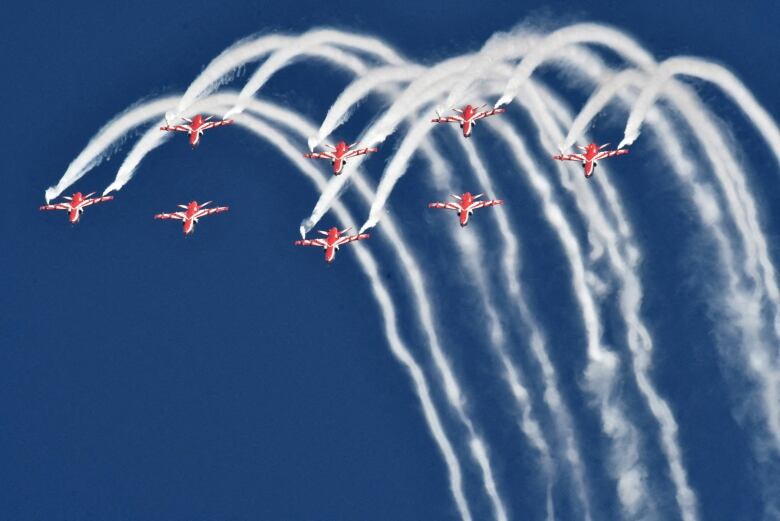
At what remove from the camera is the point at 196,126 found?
76375 mm

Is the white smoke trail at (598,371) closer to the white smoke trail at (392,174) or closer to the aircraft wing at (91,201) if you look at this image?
the white smoke trail at (392,174)

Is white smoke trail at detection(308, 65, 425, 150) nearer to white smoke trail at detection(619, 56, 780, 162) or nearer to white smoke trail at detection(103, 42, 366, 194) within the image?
white smoke trail at detection(103, 42, 366, 194)

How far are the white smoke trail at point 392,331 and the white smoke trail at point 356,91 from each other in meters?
1.50

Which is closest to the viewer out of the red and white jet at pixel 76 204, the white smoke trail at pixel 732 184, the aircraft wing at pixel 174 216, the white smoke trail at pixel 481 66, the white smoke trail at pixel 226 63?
the white smoke trail at pixel 732 184

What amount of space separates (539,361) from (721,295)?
8.03 metres

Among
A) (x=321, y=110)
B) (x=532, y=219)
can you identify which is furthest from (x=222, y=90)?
(x=532, y=219)

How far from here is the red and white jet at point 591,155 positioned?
242 ft

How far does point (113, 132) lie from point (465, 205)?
51.7 ft

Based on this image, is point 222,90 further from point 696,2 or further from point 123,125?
point 696,2

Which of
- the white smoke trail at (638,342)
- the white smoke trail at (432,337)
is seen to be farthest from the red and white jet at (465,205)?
the white smoke trail at (638,342)

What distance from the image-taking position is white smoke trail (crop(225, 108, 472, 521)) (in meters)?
76.3

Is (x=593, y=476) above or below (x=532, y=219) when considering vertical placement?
below

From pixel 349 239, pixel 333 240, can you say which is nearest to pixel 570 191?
pixel 349 239

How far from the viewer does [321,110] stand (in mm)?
75750
